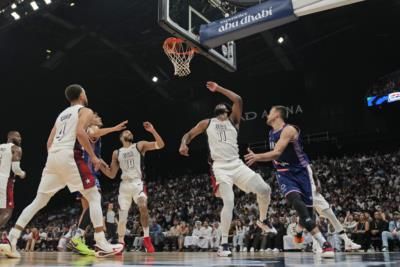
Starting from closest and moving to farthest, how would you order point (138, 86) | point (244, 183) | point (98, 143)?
1. point (244, 183)
2. point (98, 143)
3. point (138, 86)

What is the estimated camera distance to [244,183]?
5.57m

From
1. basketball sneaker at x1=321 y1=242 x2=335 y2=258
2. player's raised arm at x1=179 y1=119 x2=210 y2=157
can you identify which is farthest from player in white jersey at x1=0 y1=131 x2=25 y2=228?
basketball sneaker at x1=321 y1=242 x2=335 y2=258

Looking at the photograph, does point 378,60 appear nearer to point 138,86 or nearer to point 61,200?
point 138,86

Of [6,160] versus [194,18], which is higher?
[194,18]

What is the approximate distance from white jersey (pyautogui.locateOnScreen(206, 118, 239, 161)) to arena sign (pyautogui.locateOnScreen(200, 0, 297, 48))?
2.53 metres

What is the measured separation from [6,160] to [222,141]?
3097mm

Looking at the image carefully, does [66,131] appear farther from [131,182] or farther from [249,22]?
[249,22]

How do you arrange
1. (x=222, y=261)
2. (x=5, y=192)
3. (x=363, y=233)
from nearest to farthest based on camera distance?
1. (x=222, y=261)
2. (x=5, y=192)
3. (x=363, y=233)

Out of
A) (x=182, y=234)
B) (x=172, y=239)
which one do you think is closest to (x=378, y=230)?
(x=182, y=234)

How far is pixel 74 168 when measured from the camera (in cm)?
441

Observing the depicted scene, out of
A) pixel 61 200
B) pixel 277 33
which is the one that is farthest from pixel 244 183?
pixel 61 200

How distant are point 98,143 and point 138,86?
17.0 meters

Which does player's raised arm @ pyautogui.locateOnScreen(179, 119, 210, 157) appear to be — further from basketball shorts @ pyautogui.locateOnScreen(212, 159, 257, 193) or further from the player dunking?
the player dunking

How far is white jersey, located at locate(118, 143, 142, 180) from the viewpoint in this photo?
7395 millimetres
